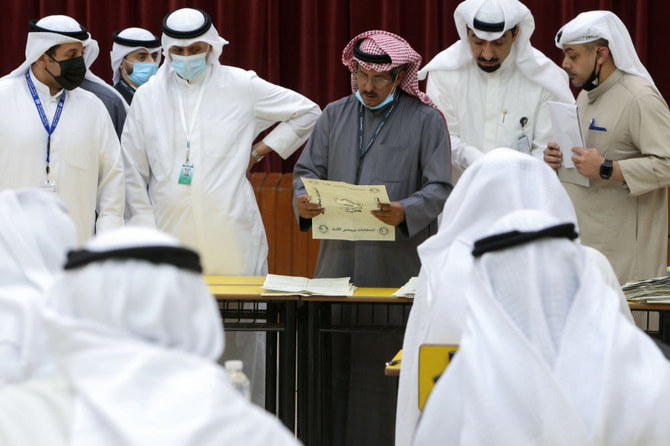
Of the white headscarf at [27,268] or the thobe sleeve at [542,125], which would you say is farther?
the thobe sleeve at [542,125]

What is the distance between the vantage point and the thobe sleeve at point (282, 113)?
5586 millimetres

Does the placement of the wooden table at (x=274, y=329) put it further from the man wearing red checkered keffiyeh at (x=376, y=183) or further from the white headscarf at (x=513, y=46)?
the white headscarf at (x=513, y=46)

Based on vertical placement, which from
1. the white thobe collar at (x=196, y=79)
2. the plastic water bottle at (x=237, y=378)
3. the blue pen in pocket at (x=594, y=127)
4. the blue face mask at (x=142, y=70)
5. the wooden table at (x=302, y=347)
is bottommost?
the wooden table at (x=302, y=347)

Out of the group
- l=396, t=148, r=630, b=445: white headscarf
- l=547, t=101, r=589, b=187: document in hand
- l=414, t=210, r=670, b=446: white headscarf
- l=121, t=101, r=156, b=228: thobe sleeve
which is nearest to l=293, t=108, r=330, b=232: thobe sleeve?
l=121, t=101, r=156, b=228: thobe sleeve

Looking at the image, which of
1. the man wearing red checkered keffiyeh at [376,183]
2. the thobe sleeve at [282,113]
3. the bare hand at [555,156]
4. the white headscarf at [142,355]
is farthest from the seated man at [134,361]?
the thobe sleeve at [282,113]

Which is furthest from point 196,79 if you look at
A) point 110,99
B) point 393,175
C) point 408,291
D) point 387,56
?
point 408,291

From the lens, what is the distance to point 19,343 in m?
2.57

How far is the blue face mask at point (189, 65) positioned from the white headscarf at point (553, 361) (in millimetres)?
3378

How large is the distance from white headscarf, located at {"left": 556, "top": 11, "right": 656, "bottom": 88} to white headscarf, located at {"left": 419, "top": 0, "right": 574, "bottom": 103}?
A: 250 millimetres

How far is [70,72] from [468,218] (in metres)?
2.79

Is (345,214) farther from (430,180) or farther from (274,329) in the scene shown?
(274,329)

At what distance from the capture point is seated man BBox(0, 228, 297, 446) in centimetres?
164

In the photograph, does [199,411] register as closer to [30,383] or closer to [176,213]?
[30,383]

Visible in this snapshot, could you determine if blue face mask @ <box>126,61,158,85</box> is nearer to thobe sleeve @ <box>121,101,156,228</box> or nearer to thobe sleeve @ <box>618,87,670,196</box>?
thobe sleeve @ <box>121,101,156,228</box>
